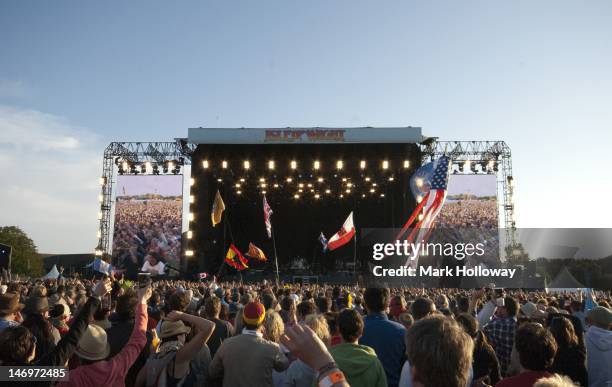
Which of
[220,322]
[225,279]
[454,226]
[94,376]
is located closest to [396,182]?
[454,226]

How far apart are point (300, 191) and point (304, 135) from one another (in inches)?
298

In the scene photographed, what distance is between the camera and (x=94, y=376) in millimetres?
3068

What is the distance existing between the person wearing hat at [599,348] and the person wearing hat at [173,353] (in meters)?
3.66

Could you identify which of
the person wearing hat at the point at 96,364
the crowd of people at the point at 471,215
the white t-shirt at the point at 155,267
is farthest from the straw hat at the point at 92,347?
the crowd of people at the point at 471,215

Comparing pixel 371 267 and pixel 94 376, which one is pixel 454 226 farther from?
pixel 94 376

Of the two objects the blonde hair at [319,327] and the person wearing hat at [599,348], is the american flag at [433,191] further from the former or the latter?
the blonde hair at [319,327]

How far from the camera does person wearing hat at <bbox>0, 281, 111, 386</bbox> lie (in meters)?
3.18

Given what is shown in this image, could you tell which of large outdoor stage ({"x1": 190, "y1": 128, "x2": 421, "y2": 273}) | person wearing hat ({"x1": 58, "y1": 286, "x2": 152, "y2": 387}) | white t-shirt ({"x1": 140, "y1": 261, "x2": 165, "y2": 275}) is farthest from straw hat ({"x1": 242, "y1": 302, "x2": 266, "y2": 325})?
large outdoor stage ({"x1": 190, "y1": 128, "x2": 421, "y2": 273})

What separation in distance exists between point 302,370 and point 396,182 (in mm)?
32480

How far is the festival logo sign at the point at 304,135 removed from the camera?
103 feet

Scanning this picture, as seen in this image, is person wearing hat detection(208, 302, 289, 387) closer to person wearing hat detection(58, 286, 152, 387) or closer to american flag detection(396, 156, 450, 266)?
person wearing hat detection(58, 286, 152, 387)

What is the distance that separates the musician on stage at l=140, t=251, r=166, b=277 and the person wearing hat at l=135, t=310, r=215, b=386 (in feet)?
84.0

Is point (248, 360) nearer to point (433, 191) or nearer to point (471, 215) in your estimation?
point (433, 191)

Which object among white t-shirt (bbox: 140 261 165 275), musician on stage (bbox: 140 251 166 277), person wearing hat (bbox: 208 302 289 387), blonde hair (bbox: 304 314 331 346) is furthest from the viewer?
musician on stage (bbox: 140 251 166 277)
